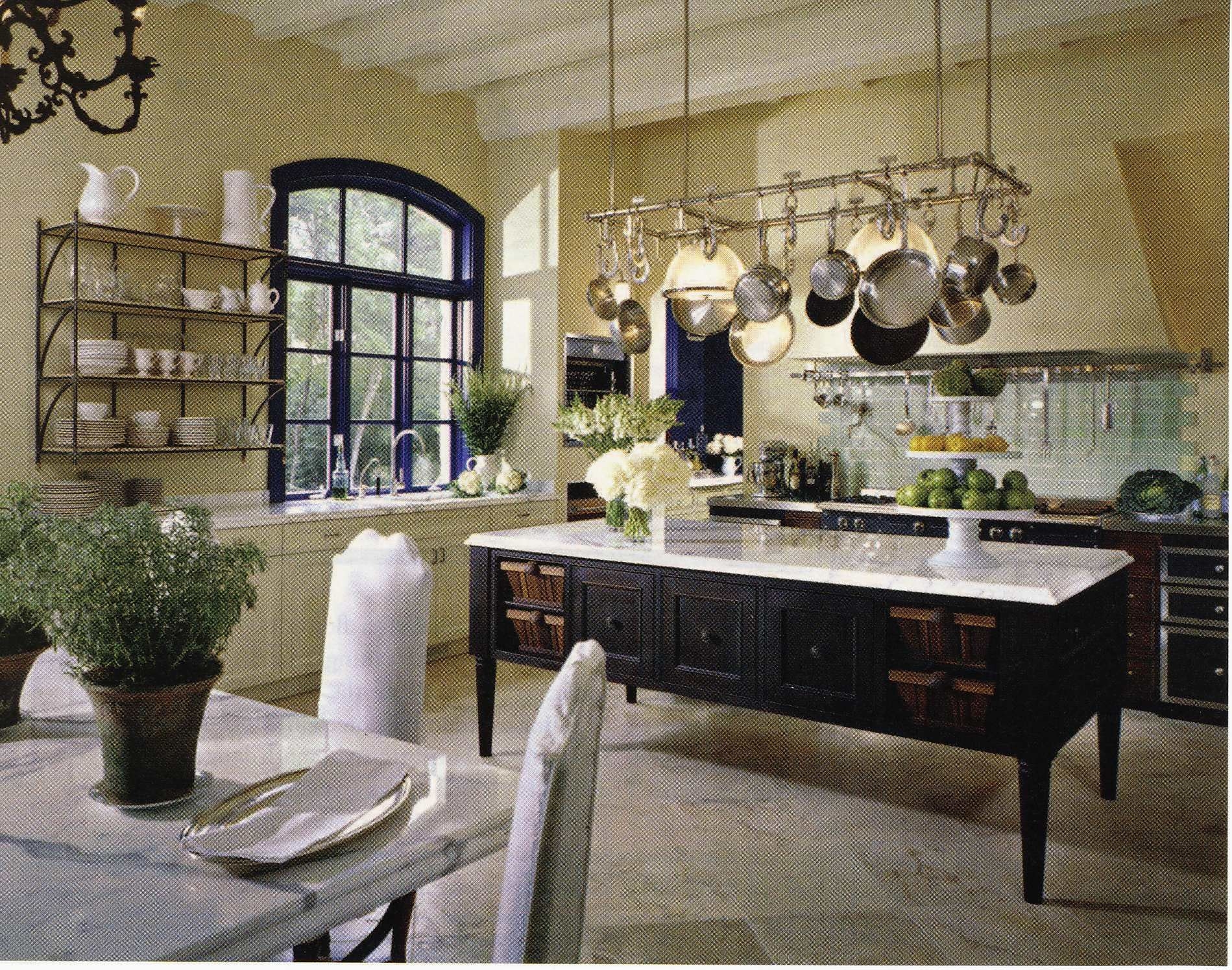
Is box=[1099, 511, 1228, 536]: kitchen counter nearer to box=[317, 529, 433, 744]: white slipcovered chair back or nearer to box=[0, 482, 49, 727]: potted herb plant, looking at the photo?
box=[317, 529, 433, 744]: white slipcovered chair back

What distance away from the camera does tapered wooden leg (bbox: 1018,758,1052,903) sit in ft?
9.41

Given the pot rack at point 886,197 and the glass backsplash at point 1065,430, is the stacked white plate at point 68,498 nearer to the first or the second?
the pot rack at point 886,197

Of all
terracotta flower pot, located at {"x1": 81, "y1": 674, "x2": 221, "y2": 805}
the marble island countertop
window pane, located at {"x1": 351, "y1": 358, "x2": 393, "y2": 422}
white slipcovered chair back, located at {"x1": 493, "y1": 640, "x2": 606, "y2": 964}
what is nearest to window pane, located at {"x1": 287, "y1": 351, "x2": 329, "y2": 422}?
window pane, located at {"x1": 351, "y1": 358, "x2": 393, "y2": 422}

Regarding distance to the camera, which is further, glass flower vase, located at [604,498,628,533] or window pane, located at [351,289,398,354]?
window pane, located at [351,289,398,354]

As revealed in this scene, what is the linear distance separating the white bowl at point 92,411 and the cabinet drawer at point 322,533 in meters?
0.90

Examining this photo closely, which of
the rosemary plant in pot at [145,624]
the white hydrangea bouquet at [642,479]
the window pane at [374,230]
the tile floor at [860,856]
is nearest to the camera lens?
the rosemary plant in pot at [145,624]

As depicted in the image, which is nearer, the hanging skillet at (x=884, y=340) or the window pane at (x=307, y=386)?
the hanging skillet at (x=884, y=340)

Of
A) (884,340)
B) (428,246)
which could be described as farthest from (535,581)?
(428,246)

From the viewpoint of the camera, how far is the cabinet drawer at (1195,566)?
15.1ft

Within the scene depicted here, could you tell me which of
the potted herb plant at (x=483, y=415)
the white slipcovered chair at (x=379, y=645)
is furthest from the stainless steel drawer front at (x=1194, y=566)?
the white slipcovered chair at (x=379, y=645)

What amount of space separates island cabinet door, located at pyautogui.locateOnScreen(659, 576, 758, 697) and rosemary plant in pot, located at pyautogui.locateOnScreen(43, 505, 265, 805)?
2.08 m

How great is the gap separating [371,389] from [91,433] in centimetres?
185

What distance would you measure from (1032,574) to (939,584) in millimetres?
285

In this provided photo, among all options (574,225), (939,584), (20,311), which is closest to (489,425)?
(574,225)
